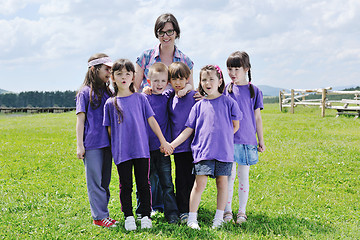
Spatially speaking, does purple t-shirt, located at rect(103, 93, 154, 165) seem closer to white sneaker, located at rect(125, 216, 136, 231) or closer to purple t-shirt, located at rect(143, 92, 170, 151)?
purple t-shirt, located at rect(143, 92, 170, 151)

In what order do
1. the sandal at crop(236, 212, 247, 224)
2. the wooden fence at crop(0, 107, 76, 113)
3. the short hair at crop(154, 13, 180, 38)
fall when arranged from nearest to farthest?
the short hair at crop(154, 13, 180, 38) < the sandal at crop(236, 212, 247, 224) < the wooden fence at crop(0, 107, 76, 113)

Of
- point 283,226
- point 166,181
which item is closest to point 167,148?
point 166,181

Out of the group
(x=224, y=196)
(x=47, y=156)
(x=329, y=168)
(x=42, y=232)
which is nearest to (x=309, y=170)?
(x=329, y=168)

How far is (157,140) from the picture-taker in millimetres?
4473

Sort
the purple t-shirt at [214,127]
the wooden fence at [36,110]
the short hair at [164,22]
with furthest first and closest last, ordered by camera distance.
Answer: the wooden fence at [36,110] < the short hair at [164,22] < the purple t-shirt at [214,127]

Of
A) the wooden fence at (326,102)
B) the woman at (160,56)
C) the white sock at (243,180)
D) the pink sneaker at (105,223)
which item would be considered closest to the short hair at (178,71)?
the woman at (160,56)

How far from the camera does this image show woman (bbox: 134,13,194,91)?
15.1ft

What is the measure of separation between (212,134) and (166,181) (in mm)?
1010

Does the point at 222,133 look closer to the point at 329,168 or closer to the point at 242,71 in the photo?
the point at 242,71

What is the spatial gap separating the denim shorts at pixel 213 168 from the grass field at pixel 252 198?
73 cm

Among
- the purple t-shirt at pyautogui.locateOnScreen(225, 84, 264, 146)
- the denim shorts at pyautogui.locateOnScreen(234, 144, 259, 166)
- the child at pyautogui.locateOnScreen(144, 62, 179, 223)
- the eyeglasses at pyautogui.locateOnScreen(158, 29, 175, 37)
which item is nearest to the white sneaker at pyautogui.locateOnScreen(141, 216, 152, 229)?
the child at pyautogui.locateOnScreen(144, 62, 179, 223)

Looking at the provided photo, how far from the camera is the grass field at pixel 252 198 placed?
4410 millimetres

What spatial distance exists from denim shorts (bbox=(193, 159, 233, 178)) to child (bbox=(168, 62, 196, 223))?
32cm

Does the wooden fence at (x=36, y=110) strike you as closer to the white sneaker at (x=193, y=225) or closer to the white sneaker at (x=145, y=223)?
the white sneaker at (x=145, y=223)
